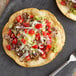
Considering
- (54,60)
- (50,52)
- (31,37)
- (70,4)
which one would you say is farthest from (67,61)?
(70,4)

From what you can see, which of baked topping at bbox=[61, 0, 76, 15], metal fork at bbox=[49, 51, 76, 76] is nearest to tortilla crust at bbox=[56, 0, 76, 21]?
baked topping at bbox=[61, 0, 76, 15]

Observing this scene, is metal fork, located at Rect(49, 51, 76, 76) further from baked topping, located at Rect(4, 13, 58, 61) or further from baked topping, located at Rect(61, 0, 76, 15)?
baked topping, located at Rect(61, 0, 76, 15)

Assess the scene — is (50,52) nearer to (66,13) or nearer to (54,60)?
(54,60)

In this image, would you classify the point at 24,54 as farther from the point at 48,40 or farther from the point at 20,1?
the point at 20,1

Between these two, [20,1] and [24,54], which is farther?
[20,1]

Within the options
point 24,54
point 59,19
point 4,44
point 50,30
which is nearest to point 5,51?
point 4,44

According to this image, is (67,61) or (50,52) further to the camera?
(67,61)
